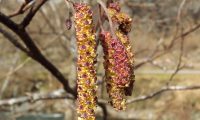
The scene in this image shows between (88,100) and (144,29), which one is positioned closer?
(88,100)

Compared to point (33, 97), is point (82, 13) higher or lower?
higher

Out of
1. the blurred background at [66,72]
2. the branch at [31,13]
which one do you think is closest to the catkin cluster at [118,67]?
the branch at [31,13]

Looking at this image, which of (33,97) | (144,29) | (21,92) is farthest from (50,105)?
(33,97)

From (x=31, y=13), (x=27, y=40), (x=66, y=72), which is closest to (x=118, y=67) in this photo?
(x=31, y=13)

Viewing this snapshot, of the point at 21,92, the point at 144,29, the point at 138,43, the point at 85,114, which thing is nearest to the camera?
the point at 85,114

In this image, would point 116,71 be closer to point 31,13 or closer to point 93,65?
point 93,65

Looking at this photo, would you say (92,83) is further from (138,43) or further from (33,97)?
(138,43)

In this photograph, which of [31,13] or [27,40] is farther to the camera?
[27,40]
